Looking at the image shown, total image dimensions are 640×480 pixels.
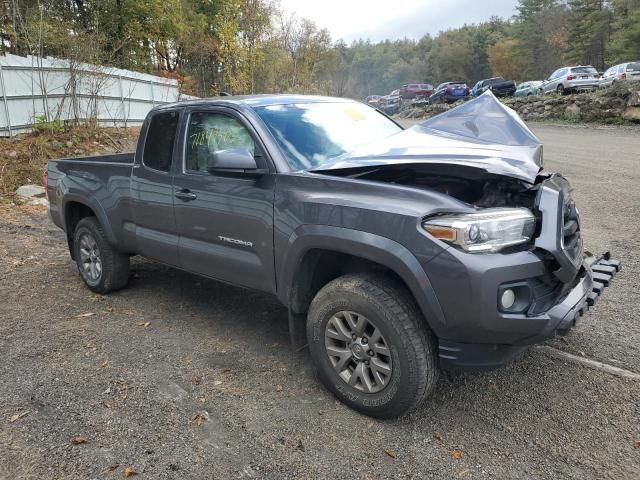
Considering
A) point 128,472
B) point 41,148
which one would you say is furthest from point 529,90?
point 128,472

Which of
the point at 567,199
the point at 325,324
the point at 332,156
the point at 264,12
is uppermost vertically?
the point at 264,12

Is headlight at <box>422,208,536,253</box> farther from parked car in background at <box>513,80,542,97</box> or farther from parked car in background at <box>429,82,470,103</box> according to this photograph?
parked car in background at <box>429,82,470,103</box>

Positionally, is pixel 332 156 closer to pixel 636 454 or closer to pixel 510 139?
pixel 510 139

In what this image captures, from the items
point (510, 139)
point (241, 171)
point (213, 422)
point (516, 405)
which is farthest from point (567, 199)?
point (213, 422)

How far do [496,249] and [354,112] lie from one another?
86.5 inches

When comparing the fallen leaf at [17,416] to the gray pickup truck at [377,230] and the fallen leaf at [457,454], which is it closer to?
the gray pickup truck at [377,230]

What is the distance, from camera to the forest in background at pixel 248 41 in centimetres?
1433

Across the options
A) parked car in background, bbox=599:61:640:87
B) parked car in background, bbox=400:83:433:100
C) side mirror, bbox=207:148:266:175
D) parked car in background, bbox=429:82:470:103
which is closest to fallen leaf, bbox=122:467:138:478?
side mirror, bbox=207:148:266:175

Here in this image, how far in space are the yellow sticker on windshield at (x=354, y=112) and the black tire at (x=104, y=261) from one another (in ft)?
8.44

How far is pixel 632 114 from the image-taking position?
18812 mm

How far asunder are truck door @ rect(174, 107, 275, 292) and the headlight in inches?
47.1

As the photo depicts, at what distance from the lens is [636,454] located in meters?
2.69

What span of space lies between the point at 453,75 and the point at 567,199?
263ft

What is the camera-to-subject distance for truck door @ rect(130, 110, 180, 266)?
4320 mm
